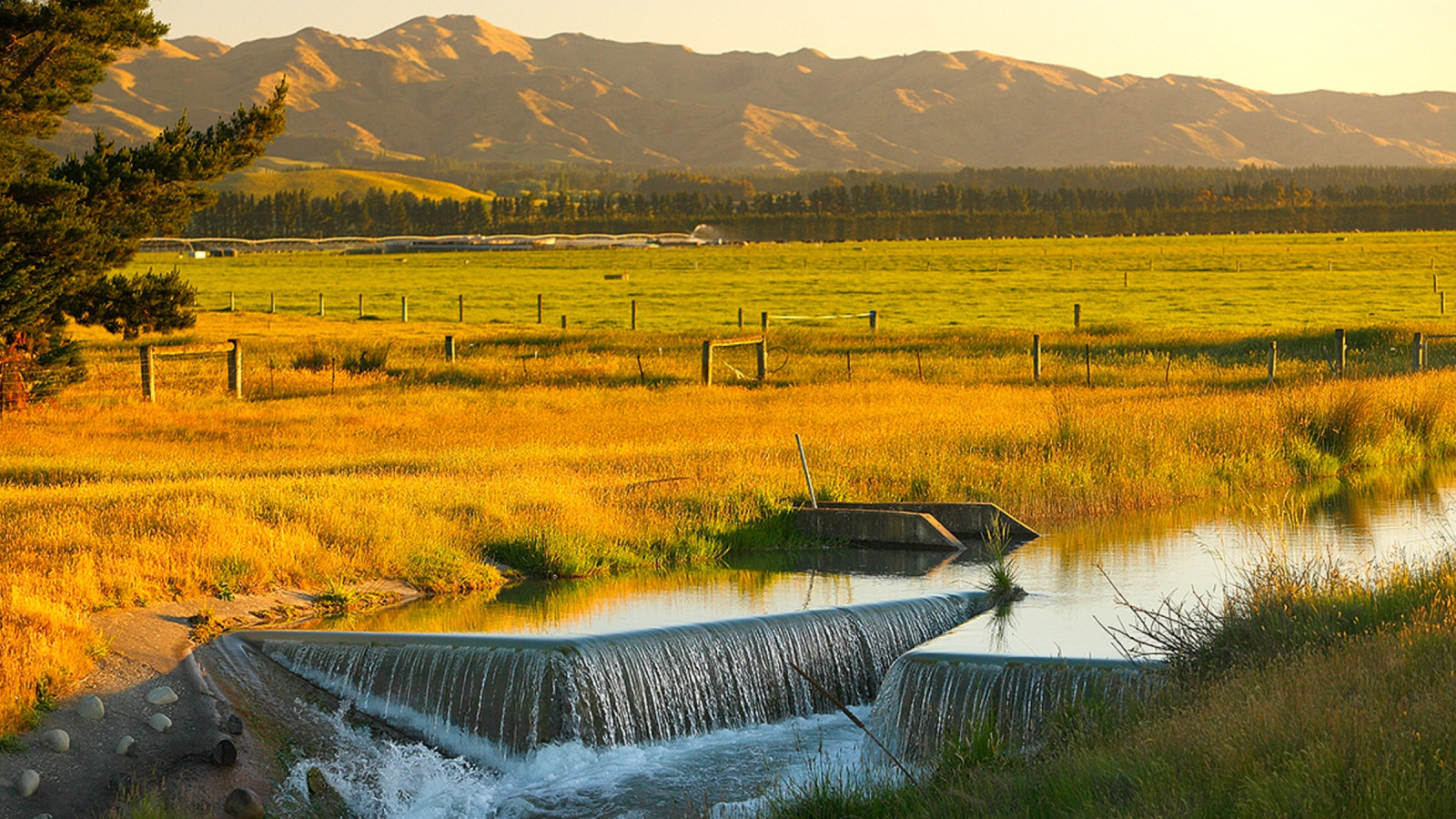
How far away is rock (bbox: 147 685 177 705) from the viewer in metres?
10.6

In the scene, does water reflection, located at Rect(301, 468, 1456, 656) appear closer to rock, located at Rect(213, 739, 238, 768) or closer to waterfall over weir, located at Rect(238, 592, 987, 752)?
waterfall over weir, located at Rect(238, 592, 987, 752)

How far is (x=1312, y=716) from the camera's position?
729cm

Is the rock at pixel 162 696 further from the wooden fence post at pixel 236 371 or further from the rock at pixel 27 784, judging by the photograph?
the wooden fence post at pixel 236 371

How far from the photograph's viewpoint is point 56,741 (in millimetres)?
9547

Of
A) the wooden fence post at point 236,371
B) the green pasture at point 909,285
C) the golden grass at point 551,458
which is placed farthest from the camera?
the green pasture at point 909,285

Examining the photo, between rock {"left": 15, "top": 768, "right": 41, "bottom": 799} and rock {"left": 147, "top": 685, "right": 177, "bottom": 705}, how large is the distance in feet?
4.96

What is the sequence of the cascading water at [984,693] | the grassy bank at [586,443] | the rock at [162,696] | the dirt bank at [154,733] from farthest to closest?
the grassy bank at [586,443]
the rock at [162,696]
the cascading water at [984,693]
the dirt bank at [154,733]

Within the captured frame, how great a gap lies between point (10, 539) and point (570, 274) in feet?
293

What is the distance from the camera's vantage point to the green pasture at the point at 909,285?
58406mm

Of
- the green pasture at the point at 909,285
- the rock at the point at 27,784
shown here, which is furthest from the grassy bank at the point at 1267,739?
the green pasture at the point at 909,285

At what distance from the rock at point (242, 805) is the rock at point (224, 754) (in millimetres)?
466

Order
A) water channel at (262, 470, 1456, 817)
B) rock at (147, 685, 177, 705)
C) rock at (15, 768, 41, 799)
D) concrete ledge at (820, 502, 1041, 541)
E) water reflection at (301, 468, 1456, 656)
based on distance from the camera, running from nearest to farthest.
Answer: rock at (15, 768, 41, 799) → water channel at (262, 470, 1456, 817) → rock at (147, 685, 177, 705) → water reflection at (301, 468, 1456, 656) → concrete ledge at (820, 502, 1041, 541)

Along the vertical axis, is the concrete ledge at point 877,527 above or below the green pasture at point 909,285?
below

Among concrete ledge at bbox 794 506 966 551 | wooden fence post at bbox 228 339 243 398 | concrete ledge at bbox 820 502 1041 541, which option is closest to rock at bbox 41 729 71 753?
concrete ledge at bbox 794 506 966 551
